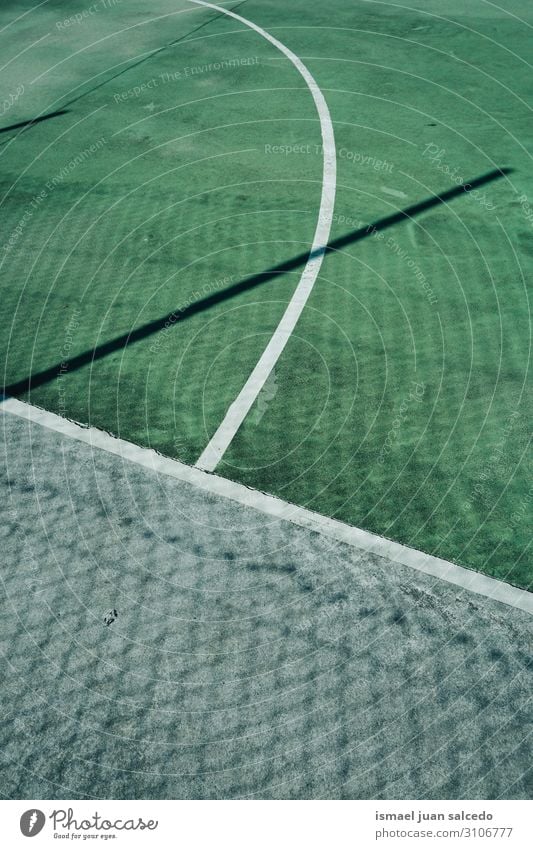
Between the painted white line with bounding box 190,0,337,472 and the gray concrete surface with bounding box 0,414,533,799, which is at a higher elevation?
the painted white line with bounding box 190,0,337,472

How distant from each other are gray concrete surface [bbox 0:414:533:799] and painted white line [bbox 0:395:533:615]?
0.10m

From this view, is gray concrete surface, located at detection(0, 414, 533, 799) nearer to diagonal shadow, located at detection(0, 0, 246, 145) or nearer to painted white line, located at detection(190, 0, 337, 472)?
painted white line, located at detection(190, 0, 337, 472)

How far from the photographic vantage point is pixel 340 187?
1137 centimetres

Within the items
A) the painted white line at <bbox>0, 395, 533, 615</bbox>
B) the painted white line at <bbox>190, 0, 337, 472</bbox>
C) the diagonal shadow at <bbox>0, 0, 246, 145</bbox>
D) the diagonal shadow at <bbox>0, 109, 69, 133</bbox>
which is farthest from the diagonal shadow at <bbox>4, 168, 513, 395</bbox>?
the diagonal shadow at <bbox>0, 109, 69, 133</bbox>

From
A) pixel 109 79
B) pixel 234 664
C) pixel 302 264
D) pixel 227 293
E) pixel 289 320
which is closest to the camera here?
pixel 234 664

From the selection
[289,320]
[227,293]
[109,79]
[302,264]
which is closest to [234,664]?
[289,320]

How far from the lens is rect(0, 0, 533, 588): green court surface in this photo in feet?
23.1

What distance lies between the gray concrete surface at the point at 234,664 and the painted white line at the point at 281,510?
0.34ft

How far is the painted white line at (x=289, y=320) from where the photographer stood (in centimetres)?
727

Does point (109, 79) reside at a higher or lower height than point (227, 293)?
higher

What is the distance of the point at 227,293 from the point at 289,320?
38.9 inches

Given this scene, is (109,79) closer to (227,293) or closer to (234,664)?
(227,293)

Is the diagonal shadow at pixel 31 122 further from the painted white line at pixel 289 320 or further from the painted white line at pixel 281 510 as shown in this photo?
the painted white line at pixel 281 510

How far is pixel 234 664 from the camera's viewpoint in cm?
551
